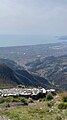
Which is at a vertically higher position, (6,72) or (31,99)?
(31,99)

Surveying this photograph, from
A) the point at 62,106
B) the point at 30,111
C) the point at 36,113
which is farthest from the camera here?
the point at 62,106

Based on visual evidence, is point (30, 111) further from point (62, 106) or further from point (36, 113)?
point (62, 106)

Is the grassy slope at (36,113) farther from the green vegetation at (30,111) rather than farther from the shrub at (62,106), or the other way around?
the shrub at (62,106)

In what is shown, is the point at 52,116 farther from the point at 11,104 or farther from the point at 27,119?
the point at 11,104

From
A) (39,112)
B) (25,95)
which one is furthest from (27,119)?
(25,95)

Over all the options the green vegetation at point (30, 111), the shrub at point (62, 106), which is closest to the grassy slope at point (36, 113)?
the green vegetation at point (30, 111)

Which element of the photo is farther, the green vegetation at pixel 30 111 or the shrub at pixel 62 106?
the shrub at pixel 62 106

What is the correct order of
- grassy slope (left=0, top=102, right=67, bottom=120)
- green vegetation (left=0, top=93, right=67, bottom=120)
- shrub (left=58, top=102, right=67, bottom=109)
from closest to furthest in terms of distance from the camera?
grassy slope (left=0, top=102, right=67, bottom=120), green vegetation (left=0, top=93, right=67, bottom=120), shrub (left=58, top=102, right=67, bottom=109)

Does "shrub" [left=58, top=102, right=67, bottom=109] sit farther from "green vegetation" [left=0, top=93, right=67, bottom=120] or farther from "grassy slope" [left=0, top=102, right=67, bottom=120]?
"grassy slope" [left=0, top=102, right=67, bottom=120]

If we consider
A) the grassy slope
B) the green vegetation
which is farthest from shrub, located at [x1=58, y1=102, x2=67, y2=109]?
the grassy slope

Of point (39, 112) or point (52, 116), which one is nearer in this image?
point (52, 116)

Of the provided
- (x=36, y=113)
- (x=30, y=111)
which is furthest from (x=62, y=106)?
(x=36, y=113)
